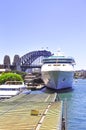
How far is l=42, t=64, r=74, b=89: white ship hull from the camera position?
89.8 metres

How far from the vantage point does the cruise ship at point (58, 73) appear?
90.1m

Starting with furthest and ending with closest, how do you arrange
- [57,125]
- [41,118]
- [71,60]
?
[71,60], [41,118], [57,125]

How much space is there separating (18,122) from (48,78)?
68.6 meters

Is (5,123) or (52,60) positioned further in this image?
(52,60)

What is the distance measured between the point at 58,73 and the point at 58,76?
2.17ft

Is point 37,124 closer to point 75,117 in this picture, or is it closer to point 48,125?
point 48,125

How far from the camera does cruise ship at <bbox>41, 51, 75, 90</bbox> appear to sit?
295 feet

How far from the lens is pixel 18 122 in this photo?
24.7 m

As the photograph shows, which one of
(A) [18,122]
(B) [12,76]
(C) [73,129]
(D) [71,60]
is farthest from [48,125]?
(B) [12,76]

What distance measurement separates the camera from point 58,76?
89.7 m

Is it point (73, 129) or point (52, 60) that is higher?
point (52, 60)

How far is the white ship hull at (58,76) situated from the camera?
89.8m

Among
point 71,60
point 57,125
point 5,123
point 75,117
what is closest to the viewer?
point 57,125

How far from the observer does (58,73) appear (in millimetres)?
89688
